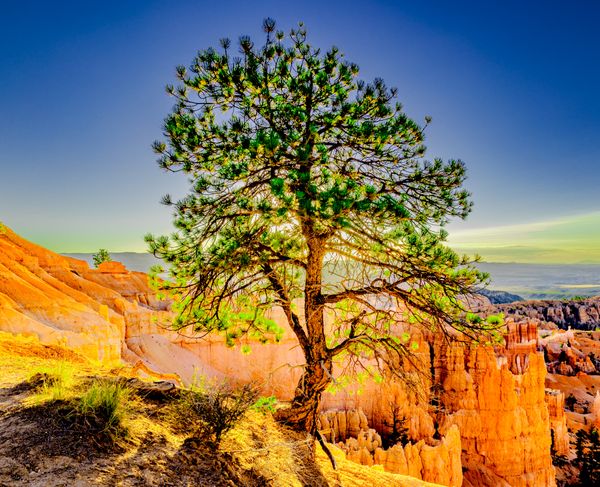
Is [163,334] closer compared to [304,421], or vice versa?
[304,421]

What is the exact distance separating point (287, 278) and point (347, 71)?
12.7 feet

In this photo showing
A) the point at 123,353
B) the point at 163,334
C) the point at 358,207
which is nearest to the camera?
the point at 358,207

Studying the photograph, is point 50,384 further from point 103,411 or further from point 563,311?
point 563,311

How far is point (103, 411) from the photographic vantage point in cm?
455

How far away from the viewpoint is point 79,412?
14.5 ft

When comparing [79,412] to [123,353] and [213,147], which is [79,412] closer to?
[213,147]

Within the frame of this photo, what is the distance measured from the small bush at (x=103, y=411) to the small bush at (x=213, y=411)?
36.5 inches

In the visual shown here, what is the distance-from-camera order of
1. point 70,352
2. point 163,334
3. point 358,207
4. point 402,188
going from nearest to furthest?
1. point 358,207
2. point 402,188
3. point 70,352
4. point 163,334

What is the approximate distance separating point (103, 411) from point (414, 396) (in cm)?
2177

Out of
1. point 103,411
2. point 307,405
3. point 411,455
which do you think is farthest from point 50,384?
point 411,455

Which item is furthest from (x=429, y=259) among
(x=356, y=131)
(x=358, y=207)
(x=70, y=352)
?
(x=70, y=352)

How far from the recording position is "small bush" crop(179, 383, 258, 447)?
5121 millimetres

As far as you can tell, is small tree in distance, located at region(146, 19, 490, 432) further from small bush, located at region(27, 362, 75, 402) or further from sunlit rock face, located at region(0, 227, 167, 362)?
sunlit rock face, located at region(0, 227, 167, 362)

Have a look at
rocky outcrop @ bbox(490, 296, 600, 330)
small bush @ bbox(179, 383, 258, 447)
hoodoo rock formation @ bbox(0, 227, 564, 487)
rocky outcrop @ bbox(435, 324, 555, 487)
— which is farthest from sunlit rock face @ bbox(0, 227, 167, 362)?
rocky outcrop @ bbox(490, 296, 600, 330)
